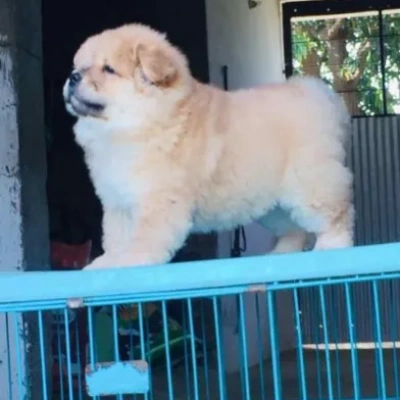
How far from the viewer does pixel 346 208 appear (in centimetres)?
202

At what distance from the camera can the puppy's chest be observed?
1.89 metres

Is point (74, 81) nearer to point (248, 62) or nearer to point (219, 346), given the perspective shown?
point (219, 346)

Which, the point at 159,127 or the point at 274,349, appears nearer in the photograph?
the point at 274,349

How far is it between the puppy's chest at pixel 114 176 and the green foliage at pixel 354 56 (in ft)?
18.2

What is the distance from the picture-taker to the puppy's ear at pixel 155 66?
185 centimetres

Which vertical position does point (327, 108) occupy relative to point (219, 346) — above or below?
above

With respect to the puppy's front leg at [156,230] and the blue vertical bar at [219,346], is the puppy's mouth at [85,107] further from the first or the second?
the blue vertical bar at [219,346]

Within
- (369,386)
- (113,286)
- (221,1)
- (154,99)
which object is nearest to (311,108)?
(154,99)

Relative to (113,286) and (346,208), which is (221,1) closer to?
(346,208)

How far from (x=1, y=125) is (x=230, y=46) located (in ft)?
9.67

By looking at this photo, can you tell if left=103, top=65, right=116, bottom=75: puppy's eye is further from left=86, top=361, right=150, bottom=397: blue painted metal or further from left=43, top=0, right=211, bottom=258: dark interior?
left=43, top=0, right=211, bottom=258: dark interior

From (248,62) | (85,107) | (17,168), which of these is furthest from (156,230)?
(248,62)

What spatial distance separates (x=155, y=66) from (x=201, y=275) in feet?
1.66

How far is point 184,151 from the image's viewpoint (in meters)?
1.90
